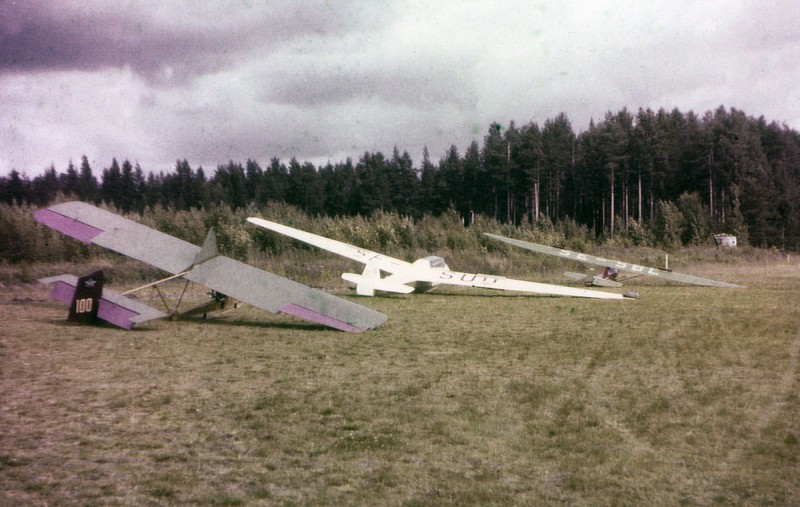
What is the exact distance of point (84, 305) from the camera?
365 inches

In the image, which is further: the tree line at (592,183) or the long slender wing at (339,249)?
the tree line at (592,183)

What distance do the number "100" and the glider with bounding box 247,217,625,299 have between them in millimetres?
6322

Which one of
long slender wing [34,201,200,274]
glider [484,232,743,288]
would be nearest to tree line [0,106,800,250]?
glider [484,232,743,288]

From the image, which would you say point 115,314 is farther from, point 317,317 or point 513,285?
point 513,285

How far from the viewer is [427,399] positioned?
214 inches

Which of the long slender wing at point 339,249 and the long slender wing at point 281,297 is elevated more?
the long slender wing at point 339,249

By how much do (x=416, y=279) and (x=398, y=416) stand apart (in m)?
10.5

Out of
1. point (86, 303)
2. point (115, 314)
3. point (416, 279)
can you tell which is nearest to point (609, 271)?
point (416, 279)

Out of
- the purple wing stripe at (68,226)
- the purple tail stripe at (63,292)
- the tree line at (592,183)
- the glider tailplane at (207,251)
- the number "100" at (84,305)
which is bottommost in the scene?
the number "100" at (84,305)

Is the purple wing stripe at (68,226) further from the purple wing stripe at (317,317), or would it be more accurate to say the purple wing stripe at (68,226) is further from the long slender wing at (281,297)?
the purple wing stripe at (317,317)

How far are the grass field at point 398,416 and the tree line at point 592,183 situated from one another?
3013 cm

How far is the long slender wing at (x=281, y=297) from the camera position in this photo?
359 inches

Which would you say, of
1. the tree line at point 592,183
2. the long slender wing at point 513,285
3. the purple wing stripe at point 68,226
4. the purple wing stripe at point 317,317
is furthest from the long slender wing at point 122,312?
the tree line at point 592,183

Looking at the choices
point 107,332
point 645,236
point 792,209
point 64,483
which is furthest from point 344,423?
point 792,209
